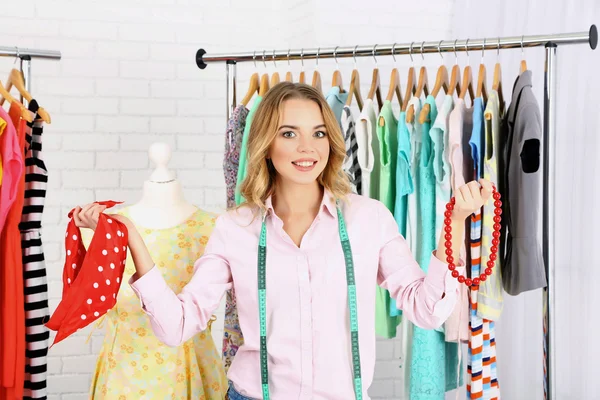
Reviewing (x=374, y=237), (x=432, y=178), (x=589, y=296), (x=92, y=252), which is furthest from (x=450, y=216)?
(x=589, y=296)

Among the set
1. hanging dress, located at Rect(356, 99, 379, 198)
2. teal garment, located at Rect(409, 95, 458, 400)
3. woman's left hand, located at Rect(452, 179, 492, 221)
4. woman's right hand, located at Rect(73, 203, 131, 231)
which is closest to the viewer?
woman's left hand, located at Rect(452, 179, 492, 221)

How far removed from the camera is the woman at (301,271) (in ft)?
6.21

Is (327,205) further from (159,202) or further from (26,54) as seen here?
(26,54)

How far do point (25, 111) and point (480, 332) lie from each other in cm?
165

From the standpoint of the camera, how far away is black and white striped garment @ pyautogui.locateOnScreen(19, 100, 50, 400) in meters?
2.37

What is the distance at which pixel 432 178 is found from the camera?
2521 millimetres

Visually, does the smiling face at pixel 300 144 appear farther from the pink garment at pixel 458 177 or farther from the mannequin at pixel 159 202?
the pink garment at pixel 458 177

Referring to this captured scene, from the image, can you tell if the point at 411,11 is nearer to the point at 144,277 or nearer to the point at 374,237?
the point at 374,237

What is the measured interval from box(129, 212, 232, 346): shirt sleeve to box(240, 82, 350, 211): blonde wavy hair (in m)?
0.14

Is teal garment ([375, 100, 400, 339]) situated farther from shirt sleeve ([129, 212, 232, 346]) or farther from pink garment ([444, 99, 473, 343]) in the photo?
shirt sleeve ([129, 212, 232, 346])

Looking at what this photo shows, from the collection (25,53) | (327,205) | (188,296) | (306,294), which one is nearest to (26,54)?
(25,53)

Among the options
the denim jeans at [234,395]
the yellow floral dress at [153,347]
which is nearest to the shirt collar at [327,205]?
the yellow floral dress at [153,347]

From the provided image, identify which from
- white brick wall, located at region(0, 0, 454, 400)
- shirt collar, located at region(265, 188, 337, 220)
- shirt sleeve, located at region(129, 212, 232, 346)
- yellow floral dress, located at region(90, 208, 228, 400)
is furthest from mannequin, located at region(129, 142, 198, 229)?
white brick wall, located at region(0, 0, 454, 400)

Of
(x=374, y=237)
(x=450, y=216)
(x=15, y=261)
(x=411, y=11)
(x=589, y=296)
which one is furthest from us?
(x=411, y=11)
